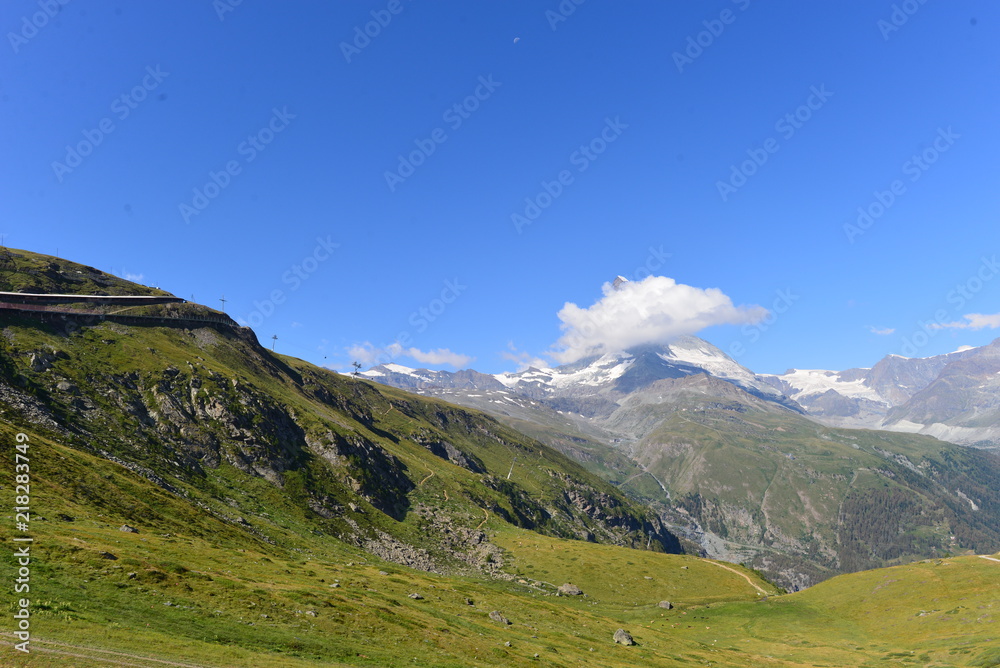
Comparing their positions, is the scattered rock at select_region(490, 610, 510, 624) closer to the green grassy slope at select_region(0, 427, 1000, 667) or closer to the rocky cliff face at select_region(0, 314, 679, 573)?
the green grassy slope at select_region(0, 427, 1000, 667)

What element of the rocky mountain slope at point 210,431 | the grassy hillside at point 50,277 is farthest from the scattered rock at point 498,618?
the grassy hillside at point 50,277

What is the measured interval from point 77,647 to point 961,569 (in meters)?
134

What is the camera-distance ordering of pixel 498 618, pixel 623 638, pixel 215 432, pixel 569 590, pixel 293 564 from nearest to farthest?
pixel 498 618, pixel 293 564, pixel 623 638, pixel 569 590, pixel 215 432

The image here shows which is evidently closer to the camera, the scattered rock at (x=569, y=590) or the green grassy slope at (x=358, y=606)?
the green grassy slope at (x=358, y=606)

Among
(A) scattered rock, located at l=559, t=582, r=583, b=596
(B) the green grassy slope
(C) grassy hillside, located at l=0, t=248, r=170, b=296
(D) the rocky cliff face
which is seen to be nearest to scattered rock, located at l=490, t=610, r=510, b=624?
(B) the green grassy slope

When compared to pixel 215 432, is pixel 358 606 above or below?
below

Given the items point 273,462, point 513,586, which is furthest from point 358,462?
point 513,586

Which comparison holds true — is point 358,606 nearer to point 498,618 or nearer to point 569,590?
point 498,618

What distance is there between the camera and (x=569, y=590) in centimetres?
12500

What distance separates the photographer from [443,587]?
279 ft

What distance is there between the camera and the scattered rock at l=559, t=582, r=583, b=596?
124062 millimetres

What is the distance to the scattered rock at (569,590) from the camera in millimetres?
124062

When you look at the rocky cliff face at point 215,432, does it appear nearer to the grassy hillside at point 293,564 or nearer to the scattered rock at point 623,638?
the grassy hillside at point 293,564

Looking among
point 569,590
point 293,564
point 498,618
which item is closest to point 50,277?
point 293,564
